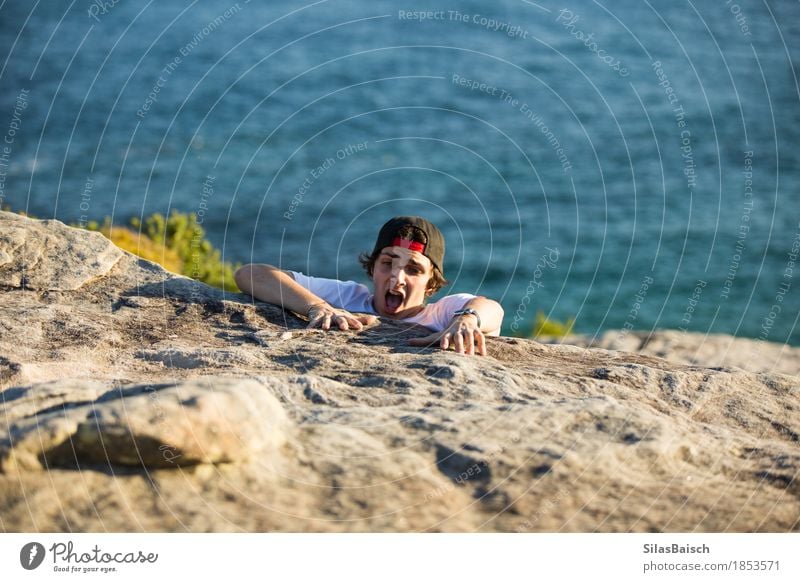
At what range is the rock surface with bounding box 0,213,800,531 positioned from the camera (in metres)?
4.00

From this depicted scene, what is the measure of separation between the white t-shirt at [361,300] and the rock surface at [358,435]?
1.82 ft

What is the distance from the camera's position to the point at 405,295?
6.65 meters

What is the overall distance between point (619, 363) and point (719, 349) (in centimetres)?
714

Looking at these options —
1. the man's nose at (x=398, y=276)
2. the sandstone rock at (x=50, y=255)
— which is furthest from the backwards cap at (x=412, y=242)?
the sandstone rock at (x=50, y=255)

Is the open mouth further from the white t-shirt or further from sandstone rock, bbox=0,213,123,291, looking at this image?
sandstone rock, bbox=0,213,123,291

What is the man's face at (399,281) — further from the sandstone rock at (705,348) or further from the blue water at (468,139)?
the blue water at (468,139)

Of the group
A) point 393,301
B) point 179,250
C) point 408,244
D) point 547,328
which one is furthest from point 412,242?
point 547,328

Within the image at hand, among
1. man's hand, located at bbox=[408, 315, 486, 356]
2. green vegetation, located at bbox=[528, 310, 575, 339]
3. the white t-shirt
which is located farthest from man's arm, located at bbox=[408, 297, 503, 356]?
green vegetation, located at bbox=[528, 310, 575, 339]

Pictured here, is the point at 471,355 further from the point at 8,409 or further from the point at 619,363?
the point at 8,409

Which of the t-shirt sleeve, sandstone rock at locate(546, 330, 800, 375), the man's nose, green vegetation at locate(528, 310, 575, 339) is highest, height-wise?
the man's nose

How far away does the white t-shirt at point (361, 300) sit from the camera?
642cm

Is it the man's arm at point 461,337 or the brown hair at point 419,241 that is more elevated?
the brown hair at point 419,241

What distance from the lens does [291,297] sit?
6.33m

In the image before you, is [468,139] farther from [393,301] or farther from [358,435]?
[358,435]
